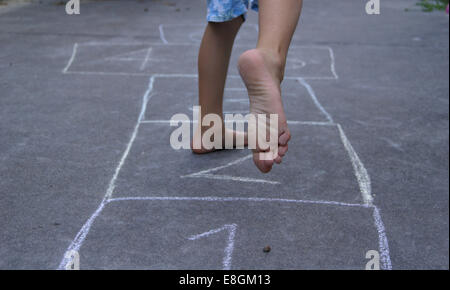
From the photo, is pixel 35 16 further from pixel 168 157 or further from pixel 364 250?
pixel 364 250

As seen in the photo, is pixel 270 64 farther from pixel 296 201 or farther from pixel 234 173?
pixel 234 173

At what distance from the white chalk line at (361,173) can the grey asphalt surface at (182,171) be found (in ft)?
0.08

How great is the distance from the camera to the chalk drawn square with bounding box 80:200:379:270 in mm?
1544

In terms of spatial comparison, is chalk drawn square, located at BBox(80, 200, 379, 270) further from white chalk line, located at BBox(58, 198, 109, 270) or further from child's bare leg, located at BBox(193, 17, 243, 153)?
child's bare leg, located at BBox(193, 17, 243, 153)

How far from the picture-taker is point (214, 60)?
2.17 metres

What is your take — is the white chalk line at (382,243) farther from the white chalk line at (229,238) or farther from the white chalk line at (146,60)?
the white chalk line at (146,60)

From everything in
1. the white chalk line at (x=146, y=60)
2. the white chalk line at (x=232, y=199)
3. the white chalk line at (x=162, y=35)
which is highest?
the white chalk line at (x=232, y=199)

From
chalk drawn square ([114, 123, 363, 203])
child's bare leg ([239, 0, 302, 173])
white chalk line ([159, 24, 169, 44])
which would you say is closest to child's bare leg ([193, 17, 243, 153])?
chalk drawn square ([114, 123, 363, 203])

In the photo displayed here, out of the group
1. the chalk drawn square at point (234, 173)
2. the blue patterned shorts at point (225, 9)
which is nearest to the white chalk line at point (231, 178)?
the chalk drawn square at point (234, 173)

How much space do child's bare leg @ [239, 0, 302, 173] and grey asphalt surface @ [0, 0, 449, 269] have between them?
1.38ft

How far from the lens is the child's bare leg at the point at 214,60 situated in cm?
213

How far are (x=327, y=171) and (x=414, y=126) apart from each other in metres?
0.91

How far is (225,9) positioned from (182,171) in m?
0.62
